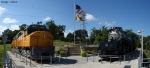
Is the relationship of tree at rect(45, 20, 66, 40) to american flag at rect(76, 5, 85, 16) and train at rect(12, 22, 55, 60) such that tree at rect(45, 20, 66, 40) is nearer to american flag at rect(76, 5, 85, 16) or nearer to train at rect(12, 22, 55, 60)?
american flag at rect(76, 5, 85, 16)

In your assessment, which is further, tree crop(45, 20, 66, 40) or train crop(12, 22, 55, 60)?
tree crop(45, 20, 66, 40)

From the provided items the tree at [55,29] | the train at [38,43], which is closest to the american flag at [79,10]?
the train at [38,43]

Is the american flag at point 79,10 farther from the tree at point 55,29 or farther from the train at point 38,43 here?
the tree at point 55,29

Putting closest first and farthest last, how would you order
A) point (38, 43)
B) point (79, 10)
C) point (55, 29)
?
1. point (38, 43)
2. point (79, 10)
3. point (55, 29)

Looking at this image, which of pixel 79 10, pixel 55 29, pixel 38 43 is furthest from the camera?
pixel 55 29

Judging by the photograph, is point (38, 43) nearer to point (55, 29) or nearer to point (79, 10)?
point (79, 10)

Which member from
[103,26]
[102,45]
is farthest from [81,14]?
[103,26]

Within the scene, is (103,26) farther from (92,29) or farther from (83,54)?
(83,54)

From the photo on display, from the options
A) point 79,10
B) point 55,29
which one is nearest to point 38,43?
point 79,10

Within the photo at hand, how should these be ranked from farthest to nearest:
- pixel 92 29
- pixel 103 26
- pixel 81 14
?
pixel 92 29
pixel 103 26
pixel 81 14

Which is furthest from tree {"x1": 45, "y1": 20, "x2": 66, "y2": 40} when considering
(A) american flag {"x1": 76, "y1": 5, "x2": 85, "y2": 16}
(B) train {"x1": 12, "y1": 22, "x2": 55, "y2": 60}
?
(B) train {"x1": 12, "y1": 22, "x2": 55, "y2": 60}

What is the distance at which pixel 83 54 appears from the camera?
28.8 metres

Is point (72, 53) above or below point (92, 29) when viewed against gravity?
below

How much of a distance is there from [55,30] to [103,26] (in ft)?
103
